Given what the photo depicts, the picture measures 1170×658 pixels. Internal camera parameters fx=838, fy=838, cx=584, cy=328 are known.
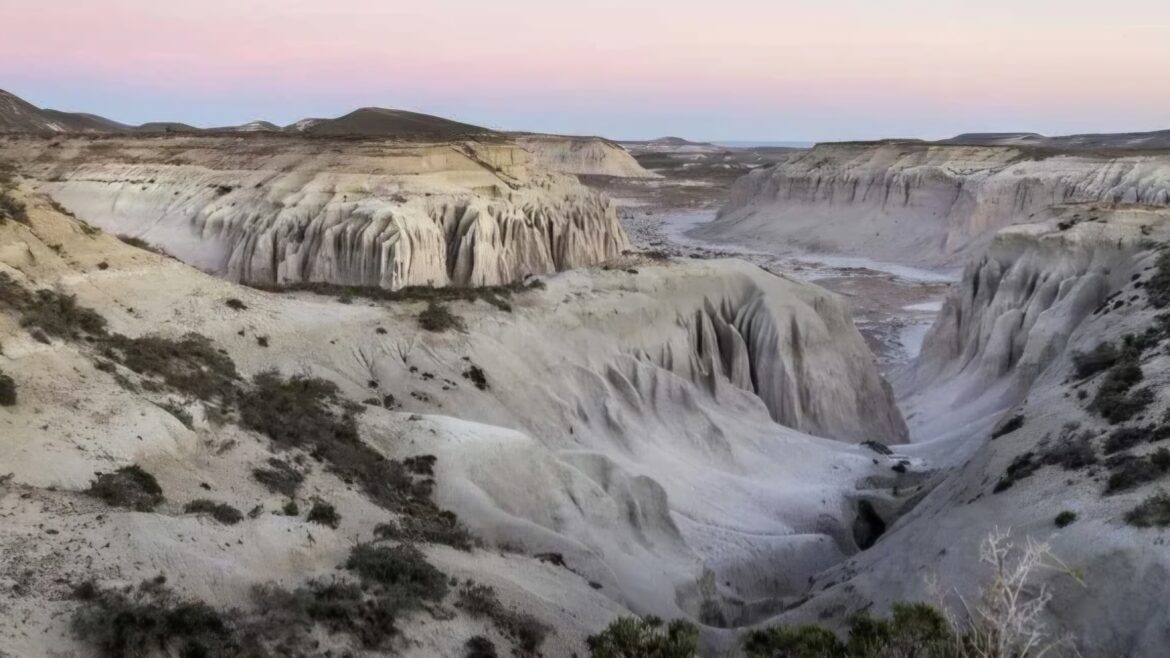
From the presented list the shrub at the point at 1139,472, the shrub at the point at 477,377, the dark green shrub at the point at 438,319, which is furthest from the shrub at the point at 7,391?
the shrub at the point at 1139,472

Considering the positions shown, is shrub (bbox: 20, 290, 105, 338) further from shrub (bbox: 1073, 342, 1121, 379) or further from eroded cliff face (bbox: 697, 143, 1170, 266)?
eroded cliff face (bbox: 697, 143, 1170, 266)

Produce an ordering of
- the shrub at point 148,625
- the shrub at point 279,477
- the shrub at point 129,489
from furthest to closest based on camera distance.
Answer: the shrub at point 279,477 → the shrub at point 129,489 → the shrub at point 148,625

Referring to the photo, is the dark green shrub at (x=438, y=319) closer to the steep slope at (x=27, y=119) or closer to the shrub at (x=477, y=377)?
the shrub at (x=477, y=377)

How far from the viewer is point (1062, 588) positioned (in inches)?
387

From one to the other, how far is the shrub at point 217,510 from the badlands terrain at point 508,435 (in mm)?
60

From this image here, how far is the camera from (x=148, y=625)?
6875 millimetres

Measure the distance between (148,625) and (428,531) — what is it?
4473 millimetres

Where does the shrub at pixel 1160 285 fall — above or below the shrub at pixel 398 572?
above

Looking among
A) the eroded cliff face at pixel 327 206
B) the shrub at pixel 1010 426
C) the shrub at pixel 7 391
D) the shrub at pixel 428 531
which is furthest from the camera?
the eroded cliff face at pixel 327 206

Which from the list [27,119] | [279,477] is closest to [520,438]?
[279,477]

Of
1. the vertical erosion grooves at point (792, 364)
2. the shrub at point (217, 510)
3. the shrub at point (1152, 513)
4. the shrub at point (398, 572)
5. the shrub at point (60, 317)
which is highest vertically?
the shrub at point (60, 317)

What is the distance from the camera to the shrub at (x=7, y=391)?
31.4ft

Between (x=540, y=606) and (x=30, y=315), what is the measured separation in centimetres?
798

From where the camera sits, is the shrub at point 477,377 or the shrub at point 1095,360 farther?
the shrub at point 477,377
